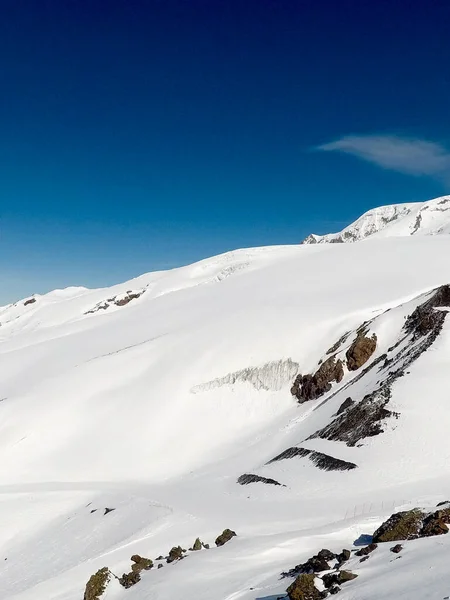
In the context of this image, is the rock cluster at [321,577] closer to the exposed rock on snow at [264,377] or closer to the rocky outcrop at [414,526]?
the rocky outcrop at [414,526]

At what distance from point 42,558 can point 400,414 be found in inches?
831

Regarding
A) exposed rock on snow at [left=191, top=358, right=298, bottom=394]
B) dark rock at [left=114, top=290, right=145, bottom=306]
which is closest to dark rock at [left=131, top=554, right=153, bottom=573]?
exposed rock on snow at [left=191, top=358, right=298, bottom=394]

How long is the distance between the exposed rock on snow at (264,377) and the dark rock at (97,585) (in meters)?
30.6

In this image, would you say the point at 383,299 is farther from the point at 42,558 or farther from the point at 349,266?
the point at 42,558

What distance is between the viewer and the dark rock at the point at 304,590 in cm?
1123

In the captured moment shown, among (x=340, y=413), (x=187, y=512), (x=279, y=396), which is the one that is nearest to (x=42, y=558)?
(x=187, y=512)

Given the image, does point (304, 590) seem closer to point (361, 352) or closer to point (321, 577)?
point (321, 577)

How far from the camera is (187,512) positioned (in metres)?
25.7

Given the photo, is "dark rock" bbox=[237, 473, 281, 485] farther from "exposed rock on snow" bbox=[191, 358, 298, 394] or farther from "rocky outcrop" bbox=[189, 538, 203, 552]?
"exposed rock on snow" bbox=[191, 358, 298, 394]

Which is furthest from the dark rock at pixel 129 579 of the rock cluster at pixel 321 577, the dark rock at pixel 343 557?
the dark rock at pixel 343 557

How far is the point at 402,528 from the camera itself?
1402cm

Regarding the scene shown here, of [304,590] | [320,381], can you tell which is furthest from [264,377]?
[304,590]

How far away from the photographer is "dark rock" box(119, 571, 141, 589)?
16.8m

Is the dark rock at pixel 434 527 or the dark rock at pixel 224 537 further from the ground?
the dark rock at pixel 434 527
